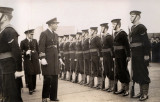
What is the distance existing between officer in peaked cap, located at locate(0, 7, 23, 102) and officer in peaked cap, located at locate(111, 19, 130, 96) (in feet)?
5.35

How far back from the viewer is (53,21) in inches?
138

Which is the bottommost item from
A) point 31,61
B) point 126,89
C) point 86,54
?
point 126,89

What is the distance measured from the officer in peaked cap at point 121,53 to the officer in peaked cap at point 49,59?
0.90 meters

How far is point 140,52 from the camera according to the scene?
348cm

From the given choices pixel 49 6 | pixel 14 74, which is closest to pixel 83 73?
pixel 49 6

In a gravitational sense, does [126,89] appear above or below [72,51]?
below

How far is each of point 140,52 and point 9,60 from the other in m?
1.74

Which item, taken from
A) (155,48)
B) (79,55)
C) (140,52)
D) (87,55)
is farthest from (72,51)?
(155,48)

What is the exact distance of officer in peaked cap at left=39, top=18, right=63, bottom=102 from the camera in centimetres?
344

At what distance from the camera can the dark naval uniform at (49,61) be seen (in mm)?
3443

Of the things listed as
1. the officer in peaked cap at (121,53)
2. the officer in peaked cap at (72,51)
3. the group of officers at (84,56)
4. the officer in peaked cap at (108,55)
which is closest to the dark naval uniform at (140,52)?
the group of officers at (84,56)

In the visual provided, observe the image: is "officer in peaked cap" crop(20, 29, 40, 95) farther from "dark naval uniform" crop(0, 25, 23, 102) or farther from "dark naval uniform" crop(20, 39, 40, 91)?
"dark naval uniform" crop(0, 25, 23, 102)

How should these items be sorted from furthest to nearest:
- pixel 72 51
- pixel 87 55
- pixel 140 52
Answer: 1. pixel 72 51
2. pixel 87 55
3. pixel 140 52

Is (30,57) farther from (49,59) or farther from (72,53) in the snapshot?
(72,53)
